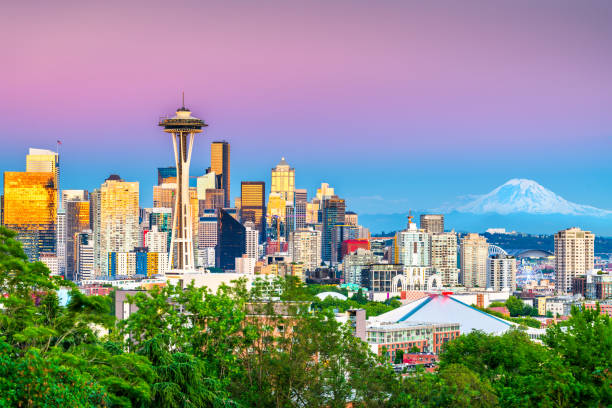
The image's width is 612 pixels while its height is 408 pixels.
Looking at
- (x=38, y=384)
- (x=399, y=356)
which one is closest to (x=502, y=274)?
(x=399, y=356)

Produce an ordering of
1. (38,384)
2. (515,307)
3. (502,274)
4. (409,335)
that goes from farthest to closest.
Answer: (502,274), (515,307), (409,335), (38,384)

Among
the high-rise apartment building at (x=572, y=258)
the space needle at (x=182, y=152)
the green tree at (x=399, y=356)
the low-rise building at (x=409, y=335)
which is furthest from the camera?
the high-rise apartment building at (x=572, y=258)

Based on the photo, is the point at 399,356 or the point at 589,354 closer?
the point at 589,354

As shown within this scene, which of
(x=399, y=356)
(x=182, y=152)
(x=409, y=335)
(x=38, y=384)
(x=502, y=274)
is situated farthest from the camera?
(x=502, y=274)

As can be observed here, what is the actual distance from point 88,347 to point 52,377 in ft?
15.9

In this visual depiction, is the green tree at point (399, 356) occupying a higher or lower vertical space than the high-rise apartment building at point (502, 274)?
lower

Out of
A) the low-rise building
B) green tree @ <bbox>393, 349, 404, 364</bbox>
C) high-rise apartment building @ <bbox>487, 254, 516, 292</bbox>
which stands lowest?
green tree @ <bbox>393, 349, 404, 364</bbox>

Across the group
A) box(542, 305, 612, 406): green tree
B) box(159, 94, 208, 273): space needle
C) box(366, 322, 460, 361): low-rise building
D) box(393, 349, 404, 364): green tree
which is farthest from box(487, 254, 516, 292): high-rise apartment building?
box(542, 305, 612, 406): green tree

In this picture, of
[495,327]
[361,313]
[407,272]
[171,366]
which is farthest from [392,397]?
[407,272]

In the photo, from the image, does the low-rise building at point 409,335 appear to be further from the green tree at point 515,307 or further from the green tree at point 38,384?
the green tree at point 38,384

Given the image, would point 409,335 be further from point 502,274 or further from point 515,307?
point 502,274

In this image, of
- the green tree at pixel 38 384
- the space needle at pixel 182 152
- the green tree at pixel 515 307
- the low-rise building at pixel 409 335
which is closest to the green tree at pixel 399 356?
the low-rise building at pixel 409 335

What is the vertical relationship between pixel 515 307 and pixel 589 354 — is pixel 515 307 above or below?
below

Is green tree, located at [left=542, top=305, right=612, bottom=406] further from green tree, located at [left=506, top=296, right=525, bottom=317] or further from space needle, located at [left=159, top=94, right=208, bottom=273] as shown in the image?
green tree, located at [left=506, top=296, right=525, bottom=317]
